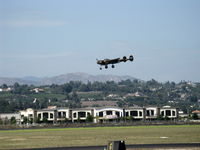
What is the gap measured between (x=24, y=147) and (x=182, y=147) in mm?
29359

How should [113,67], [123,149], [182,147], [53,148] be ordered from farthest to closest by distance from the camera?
1. [53,148]
2. [182,147]
3. [113,67]
4. [123,149]

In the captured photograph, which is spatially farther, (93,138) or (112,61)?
(93,138)

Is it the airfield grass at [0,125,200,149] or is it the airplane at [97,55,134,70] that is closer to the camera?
the airplane at [97,55,134,70]

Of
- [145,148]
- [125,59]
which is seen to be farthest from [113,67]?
[145,148]

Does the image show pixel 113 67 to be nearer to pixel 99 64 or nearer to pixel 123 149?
pixel 99 64

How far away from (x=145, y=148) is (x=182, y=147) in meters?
5.88

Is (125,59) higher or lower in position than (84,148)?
higher

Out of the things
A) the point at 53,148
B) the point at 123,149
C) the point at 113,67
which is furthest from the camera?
the point at 53,148

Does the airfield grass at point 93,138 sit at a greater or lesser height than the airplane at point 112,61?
lesser

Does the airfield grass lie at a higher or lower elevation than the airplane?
lower

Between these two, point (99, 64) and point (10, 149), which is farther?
point (10, 149)

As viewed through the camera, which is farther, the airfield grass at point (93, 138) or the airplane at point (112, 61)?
the airfield grass at point (93, 138)

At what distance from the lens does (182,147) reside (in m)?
90.7

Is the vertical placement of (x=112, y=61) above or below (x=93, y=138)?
above
